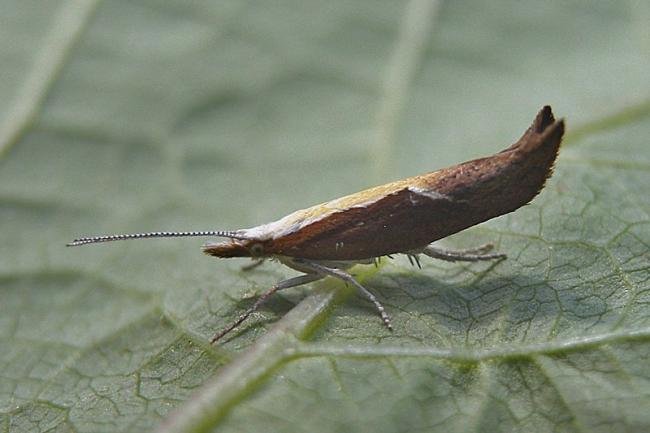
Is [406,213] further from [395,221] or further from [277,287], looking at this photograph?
[277,287]

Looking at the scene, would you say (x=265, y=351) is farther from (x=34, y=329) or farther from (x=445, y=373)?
(x=34, y=329)

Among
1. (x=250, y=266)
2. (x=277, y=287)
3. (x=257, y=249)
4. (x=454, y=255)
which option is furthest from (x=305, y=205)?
(x=454, y=255)

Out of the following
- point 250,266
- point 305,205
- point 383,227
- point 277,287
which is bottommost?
point 277,287

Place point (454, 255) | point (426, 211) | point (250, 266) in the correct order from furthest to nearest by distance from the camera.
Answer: point (250, 266), point (454, 255), point (426, 211)

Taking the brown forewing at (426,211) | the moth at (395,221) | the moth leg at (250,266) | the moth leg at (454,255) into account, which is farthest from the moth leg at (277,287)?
the moth leg at (454,255)

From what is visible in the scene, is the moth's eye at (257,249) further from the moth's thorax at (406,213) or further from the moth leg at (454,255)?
the moth leg at (454,255)

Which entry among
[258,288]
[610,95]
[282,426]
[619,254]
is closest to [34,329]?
[258,288]

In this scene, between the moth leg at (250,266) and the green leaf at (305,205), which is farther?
the moth leg at (250,266)
